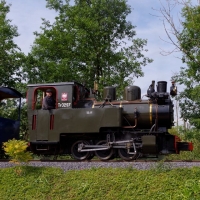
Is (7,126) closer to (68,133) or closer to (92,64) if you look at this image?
(68,133)

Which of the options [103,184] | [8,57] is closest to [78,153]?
[103,184]

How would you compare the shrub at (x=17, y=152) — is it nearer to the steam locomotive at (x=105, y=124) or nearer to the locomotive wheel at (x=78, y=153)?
the steam locomotive at (x=105, y=124)

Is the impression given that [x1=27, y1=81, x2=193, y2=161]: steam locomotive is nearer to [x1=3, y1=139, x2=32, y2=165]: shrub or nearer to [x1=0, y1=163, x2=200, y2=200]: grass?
[x1=3, y1=139, x2=32, y2=165]: shrub

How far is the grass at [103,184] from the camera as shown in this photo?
6.33m

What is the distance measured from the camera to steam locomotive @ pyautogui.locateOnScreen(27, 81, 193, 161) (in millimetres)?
10172

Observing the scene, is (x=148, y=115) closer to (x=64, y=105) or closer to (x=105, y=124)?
(x=105, y=124)

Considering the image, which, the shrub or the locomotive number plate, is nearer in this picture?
the shrub

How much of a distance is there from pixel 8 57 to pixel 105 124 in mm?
10814

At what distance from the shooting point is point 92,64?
805 inches

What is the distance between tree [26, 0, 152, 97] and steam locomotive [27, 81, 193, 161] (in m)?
8.44

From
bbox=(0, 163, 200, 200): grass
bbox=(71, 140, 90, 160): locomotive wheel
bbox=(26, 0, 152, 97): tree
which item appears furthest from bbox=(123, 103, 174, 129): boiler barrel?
bbox=(26, 0, 152, 97): tree

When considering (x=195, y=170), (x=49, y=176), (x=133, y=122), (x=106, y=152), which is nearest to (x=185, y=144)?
(x=133, y=122)

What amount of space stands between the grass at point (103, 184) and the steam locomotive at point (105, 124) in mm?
2909

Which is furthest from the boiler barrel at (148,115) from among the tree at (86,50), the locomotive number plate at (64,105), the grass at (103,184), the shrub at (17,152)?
the tree at (86,50)
